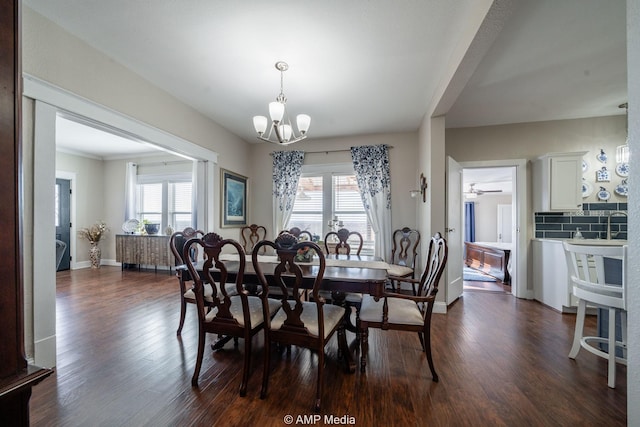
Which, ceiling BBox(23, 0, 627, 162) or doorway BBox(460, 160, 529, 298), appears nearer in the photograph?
ceiling BBox(23, 0, 627, 162)

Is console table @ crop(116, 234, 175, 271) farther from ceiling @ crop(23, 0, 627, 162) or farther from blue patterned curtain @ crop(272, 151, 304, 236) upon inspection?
ceiling @ crop(23, 0, 627, 162)

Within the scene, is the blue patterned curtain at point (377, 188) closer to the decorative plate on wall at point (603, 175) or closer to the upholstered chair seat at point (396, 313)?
the upholstered chair seat at point (396, 313)

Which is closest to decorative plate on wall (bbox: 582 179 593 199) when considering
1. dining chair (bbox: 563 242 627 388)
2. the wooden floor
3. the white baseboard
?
the wooden floor

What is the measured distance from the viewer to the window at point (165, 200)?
218 inches

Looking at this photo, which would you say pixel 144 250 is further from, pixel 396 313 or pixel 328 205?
pixel 396 313

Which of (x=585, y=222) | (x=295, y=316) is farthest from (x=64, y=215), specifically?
(x=585, y=222)

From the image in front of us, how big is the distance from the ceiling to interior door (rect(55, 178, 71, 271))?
4458 millimetres

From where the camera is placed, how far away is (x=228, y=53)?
2.21m

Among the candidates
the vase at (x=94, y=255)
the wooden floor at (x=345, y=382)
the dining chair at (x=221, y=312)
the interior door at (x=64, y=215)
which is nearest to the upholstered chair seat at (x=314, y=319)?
the dining chair at (x=221, y=312)

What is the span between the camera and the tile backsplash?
342 centimetres

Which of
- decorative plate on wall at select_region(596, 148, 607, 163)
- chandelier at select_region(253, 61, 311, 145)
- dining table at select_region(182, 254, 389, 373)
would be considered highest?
chandelier at select_region(253, 61, 311, 145)

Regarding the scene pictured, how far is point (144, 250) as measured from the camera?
5082 mm

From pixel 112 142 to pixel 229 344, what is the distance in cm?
492

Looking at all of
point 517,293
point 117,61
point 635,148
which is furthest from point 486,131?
point 117,61
